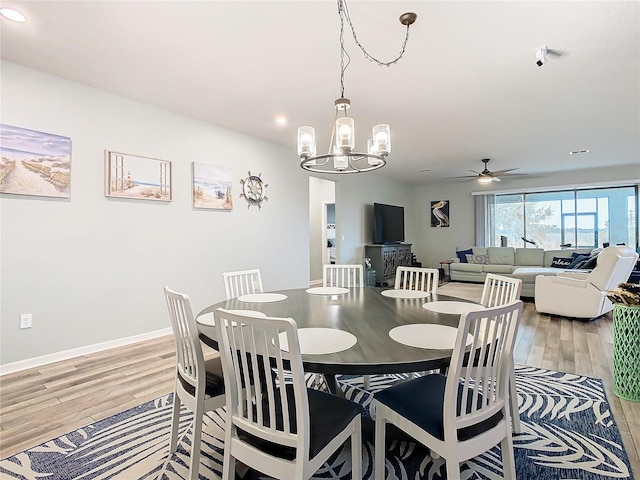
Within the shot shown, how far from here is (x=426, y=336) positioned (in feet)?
4.94

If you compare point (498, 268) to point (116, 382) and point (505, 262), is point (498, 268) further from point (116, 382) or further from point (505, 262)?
point (116, 382)

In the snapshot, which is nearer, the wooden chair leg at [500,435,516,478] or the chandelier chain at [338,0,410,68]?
the wooden chair leg at [500,435,516,478]

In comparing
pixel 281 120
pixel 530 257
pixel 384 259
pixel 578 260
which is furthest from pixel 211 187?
pixel 530 257

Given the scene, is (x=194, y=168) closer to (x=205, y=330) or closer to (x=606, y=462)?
(x=205, y=330)

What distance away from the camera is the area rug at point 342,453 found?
1.61 meters

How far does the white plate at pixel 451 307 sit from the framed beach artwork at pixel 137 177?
3.00 m

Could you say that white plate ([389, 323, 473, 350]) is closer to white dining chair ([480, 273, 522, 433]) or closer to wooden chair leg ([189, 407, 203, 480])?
white dining chair ([480, 273, 522, 433])

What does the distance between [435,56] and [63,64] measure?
9.75ft

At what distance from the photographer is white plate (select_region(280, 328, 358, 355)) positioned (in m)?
1.36

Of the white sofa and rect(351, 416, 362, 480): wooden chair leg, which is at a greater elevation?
the white sofa

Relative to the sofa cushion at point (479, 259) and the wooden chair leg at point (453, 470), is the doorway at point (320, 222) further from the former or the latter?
the wooden chair leg at point (453, 470)

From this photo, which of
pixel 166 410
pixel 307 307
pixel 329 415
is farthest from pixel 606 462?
pixel 166 410

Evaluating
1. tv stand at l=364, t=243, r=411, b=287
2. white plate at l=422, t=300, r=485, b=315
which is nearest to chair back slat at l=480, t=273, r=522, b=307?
white plate at l=422, t=300, r=485, b=315

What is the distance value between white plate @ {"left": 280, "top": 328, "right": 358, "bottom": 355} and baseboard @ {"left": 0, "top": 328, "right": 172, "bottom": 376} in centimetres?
261
